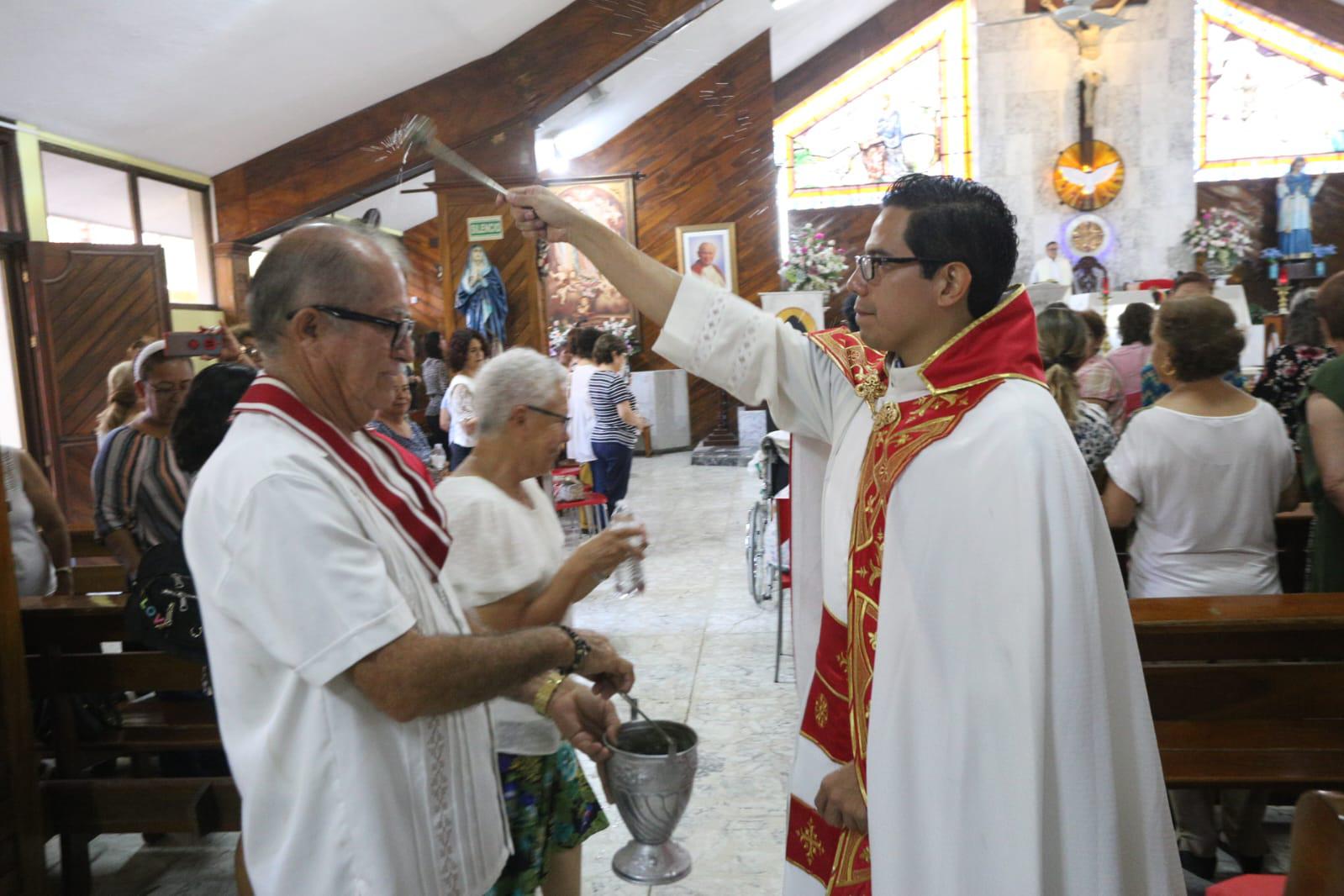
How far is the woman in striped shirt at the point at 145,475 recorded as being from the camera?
3.03 meters

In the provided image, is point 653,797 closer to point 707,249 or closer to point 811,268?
point 811,268

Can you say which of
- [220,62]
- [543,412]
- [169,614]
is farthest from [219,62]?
[543,412]

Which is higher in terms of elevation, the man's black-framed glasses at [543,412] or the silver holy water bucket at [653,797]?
the man's black-framed glasses at [543,412]

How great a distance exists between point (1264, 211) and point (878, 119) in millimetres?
5555

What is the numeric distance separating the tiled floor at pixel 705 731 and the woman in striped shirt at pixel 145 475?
914mm

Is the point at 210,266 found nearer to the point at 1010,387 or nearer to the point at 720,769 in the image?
the point at 720,769

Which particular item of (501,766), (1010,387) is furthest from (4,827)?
(1010,387)

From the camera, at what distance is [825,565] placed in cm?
175

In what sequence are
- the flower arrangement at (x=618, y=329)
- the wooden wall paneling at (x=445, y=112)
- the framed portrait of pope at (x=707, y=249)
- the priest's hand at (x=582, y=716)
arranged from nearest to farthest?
the priest's hand at (x=582, y=716) → the wooden wall paneling at (x=445, y=112) → the flower arrangement at (x=618, y=329) → the framed portrait of pope at (x=707, y=249)

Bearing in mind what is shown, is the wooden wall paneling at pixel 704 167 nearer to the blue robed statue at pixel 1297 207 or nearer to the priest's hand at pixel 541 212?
the blue robed statue at pixel 1297 207

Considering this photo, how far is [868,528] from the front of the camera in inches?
61.9

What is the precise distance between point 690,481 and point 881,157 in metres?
6.80

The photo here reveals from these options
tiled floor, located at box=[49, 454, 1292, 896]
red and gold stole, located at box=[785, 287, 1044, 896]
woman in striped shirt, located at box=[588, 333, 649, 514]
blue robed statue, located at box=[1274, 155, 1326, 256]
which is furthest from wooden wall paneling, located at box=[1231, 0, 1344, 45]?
red and gold stole, located at box=[785, 287, 1044, 896]

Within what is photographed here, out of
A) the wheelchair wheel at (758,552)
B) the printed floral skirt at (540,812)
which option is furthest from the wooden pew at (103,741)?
the wheelchair wheel at (758,552)
